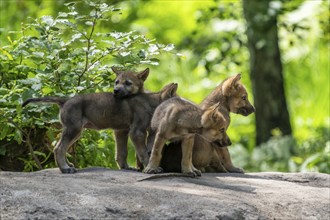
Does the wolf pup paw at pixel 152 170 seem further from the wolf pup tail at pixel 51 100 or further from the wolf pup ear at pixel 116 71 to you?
the wolf pup ear at pixel 116 71

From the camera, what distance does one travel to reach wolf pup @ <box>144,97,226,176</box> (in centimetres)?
741

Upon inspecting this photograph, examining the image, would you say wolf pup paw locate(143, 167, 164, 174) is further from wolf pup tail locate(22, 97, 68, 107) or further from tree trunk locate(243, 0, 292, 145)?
tree trunk locate(243, 0, 292, 145)

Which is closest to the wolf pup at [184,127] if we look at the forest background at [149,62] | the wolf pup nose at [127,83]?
the wolf pup nose at [127,83]

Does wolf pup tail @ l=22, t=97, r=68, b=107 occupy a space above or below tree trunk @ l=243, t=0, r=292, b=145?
below

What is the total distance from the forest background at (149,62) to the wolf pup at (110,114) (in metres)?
0.31

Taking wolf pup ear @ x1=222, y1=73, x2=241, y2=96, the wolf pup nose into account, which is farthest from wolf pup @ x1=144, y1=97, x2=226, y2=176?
wolf pup ear @ x1=222, y1=73, x2=241, y2=96

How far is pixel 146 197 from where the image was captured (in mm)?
6340

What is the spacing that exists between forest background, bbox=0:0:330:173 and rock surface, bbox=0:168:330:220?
2.91 feet

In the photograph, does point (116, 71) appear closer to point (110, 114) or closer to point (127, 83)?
point (127, 83)

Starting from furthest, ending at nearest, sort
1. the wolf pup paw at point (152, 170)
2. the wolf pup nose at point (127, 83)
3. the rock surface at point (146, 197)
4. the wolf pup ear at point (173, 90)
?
the wolf pup ear at point (173, 90)
the wolf pup nose at point (127, 83)
the wolf pup paw at point (152, 170)
the rock surface at point (146, 197)

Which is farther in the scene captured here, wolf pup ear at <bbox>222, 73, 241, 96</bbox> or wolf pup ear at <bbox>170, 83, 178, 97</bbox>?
wolf pup ear at <bbox>222, 73, 241, 96</bbox>

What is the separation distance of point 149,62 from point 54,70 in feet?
2.89

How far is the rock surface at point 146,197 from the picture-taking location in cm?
602

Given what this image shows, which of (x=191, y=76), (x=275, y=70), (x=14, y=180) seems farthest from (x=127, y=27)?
(x=14, y=180)
